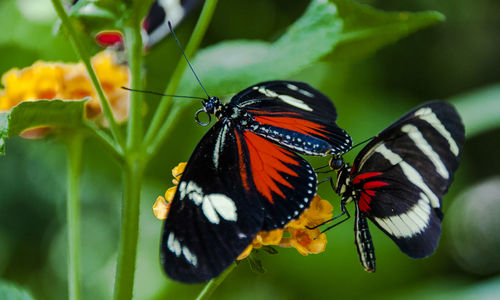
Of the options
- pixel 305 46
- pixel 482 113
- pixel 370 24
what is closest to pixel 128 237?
pixel 305 46

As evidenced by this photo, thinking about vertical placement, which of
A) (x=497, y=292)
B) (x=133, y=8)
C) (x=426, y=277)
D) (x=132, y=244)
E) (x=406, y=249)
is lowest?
(x=426, y=277)

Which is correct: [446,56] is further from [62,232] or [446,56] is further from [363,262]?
[363,262]

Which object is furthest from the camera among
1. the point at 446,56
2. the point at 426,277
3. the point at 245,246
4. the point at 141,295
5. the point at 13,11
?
the point at 446,56

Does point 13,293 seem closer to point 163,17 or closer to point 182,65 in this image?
point 182,65

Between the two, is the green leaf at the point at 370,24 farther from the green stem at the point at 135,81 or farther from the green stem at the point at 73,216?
the green stem at the point at 73,216

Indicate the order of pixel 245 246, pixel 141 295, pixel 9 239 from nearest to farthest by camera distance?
pixel 245 246 → pixel 141 295 → pixel 9 239

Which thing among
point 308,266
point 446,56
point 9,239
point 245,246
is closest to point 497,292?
point 308,266
